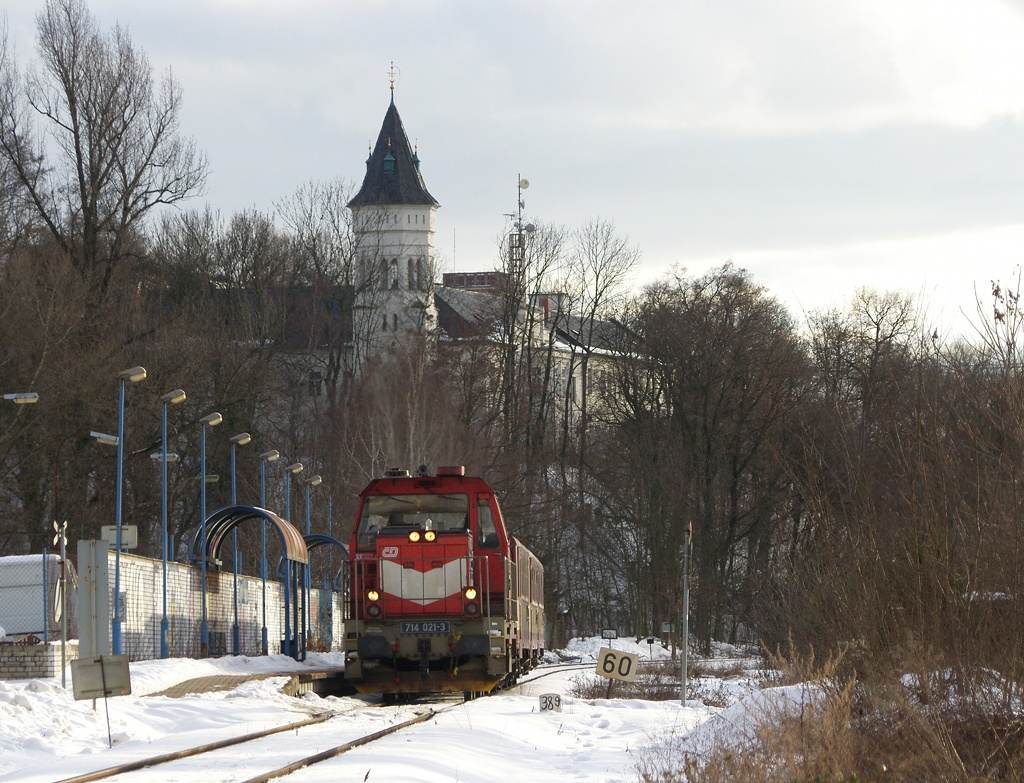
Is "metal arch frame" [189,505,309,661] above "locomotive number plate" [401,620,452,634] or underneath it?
above

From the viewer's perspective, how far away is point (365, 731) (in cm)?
1667

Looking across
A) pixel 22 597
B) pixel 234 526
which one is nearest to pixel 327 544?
pixel 234 526

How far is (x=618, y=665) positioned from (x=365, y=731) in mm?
5230

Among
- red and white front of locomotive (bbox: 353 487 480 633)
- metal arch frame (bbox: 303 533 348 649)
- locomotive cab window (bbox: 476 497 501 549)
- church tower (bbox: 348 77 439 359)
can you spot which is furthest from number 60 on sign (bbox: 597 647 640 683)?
church tower (bbox: 348 77 439 359)

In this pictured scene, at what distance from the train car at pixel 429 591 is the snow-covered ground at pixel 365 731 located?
0.81 meters

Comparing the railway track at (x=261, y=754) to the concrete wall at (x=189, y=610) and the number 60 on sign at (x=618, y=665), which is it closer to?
the number 60 on sign at (x=618, y=665)

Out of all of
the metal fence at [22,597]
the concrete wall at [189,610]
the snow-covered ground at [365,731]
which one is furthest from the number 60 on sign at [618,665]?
the metal fence at [22,597]

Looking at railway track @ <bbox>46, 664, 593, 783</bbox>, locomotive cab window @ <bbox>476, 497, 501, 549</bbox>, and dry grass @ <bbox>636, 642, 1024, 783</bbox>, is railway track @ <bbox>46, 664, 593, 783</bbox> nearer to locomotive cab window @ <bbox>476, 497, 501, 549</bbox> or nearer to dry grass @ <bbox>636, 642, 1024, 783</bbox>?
dry grass @ <bbox>636, 642, 1024, 783</bbox>

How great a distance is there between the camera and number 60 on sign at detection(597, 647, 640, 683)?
813 inches

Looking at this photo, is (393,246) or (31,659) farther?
(393,246)

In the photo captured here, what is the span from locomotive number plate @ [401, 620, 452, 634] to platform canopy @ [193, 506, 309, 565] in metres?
8.02

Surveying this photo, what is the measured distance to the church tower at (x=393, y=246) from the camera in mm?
73125

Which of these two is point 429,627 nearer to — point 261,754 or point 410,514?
point 410,514

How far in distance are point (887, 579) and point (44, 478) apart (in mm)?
36541
